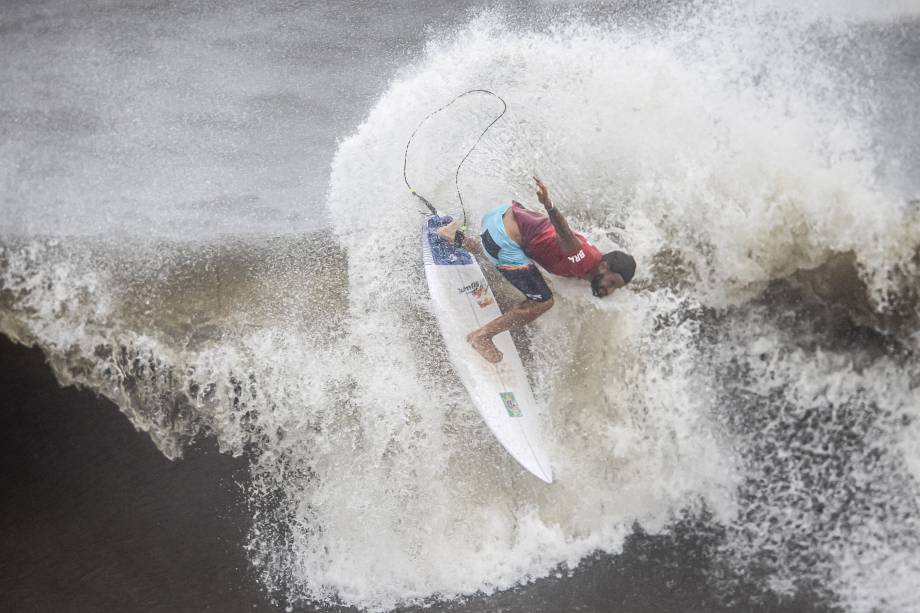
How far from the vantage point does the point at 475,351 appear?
379 cm

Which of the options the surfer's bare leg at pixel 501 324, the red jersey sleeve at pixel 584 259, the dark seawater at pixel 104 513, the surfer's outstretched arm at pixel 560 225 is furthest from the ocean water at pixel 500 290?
the surfer's outstretched arm at pixel 560 225

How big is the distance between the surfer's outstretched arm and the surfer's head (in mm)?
193

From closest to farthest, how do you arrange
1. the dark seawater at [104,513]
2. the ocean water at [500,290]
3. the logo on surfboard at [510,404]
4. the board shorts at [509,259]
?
1. the board shorts at [509,259]
2. the ocean water at [500,290]
3. the logo on surfboard at [510,404]
4. the dark seawater at [104,513]

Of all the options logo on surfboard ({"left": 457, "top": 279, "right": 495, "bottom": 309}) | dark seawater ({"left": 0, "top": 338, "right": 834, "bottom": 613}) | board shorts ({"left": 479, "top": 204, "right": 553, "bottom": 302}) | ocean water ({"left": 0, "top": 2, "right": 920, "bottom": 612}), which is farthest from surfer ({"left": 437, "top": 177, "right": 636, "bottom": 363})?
dark seawater ({"left": 0, "top": 338, "right": 834, "bottom": 613})

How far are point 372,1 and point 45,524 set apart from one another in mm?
4341

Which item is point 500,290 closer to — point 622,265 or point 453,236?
point 453,236

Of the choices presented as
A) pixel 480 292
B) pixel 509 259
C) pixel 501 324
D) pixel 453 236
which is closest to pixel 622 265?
pixel 509 259

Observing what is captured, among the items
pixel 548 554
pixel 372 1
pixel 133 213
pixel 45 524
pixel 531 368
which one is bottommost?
pixel 45 524

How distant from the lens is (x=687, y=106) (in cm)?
377

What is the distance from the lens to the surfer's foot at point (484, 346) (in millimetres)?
3742

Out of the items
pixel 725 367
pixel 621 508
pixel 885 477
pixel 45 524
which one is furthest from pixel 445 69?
pixel 45 524

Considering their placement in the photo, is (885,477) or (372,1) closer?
(885,477)

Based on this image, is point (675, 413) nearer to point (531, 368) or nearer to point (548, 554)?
point (531, 368)

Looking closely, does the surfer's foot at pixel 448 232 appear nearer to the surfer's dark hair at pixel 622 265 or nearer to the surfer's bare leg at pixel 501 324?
the surfer's bare leg at pixel 501 324
